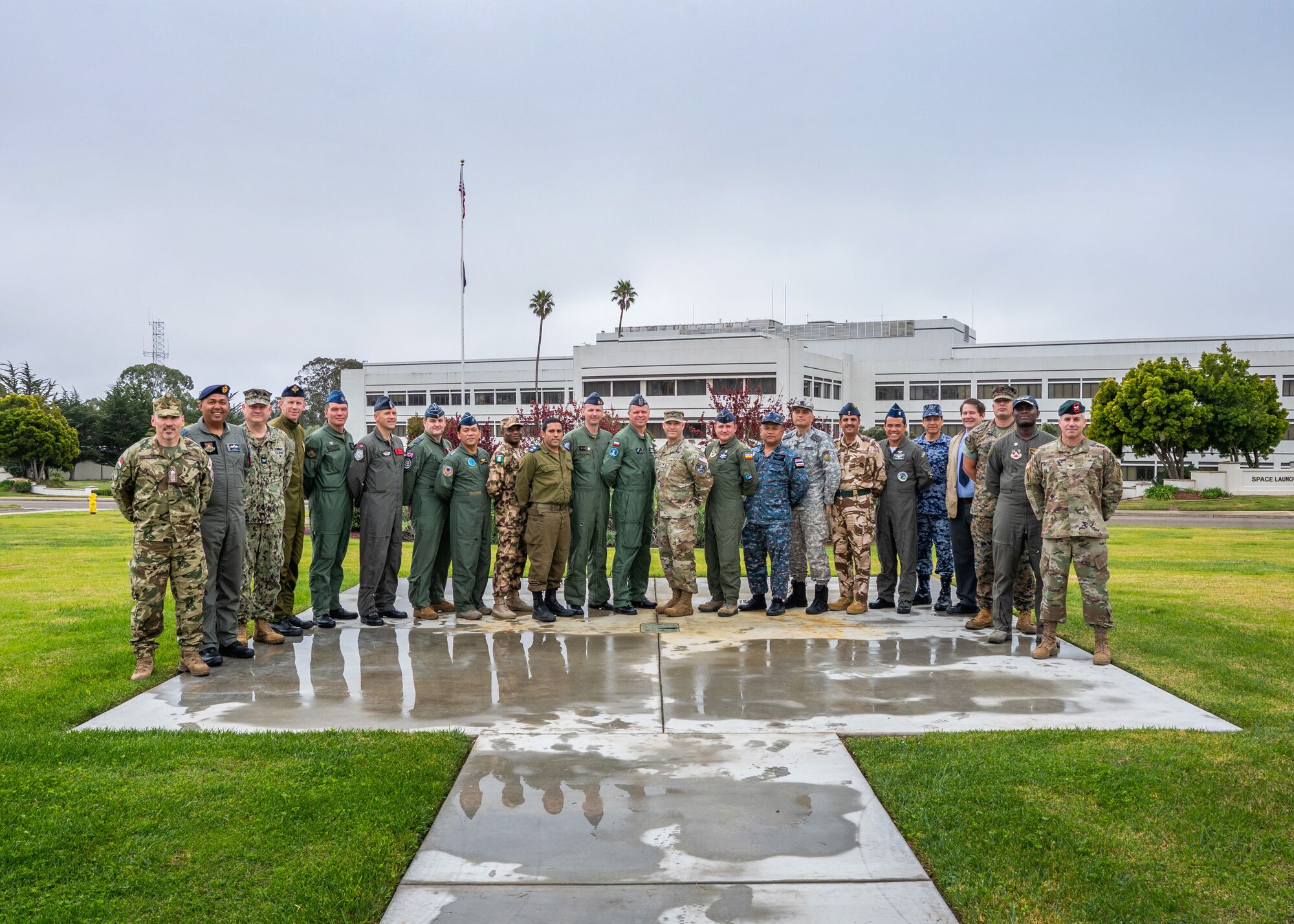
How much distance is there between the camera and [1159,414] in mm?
43469

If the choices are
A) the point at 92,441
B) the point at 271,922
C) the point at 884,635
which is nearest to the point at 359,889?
the point at 271,922

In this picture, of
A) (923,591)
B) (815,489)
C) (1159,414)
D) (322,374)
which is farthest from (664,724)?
(322,374)

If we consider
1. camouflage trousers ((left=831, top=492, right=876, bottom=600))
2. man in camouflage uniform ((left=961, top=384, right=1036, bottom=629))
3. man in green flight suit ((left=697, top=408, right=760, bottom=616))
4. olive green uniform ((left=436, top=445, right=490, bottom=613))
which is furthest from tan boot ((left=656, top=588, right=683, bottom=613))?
man in camouflage uniform ((left=961, top=384, right=1036, bottom=629))

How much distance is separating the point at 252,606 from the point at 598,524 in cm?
324

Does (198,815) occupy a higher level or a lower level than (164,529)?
lower

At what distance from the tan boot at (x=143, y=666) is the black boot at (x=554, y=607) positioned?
3.47 m

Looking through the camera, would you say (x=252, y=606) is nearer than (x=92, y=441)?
Yes

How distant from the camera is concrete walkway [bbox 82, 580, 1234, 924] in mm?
3518

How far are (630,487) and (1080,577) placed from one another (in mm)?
4050

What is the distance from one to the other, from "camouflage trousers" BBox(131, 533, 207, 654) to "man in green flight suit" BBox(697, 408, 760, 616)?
452 cm

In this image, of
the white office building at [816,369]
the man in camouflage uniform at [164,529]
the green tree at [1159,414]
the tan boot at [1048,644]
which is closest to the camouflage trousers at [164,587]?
the man in camouflage uniform at [164,529]

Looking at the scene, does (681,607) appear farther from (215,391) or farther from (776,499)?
(215,391)

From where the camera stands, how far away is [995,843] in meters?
3.84

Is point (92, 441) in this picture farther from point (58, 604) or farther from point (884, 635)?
point (884, 635)
